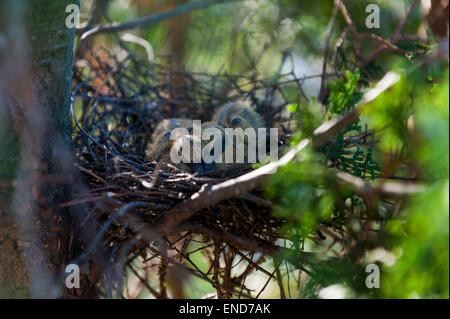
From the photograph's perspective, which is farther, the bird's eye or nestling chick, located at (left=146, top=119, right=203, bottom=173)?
the bird's eye

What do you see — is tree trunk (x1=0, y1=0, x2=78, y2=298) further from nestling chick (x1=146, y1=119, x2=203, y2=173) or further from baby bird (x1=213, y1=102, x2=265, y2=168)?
baby bird (x1=213, y1=102, x2=265, y2=168)

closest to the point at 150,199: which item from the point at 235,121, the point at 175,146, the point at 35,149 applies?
the point at 35,149

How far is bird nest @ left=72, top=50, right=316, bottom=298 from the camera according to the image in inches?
53.8

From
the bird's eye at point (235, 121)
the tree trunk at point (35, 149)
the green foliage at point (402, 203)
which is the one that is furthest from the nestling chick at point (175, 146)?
the green foliage at point (402, 203)

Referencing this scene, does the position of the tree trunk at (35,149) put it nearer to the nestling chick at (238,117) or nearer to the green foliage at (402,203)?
the green foliage at (402,203)

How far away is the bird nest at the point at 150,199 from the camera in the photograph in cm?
137

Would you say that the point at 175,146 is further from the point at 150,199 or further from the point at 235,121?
the point at 150,199

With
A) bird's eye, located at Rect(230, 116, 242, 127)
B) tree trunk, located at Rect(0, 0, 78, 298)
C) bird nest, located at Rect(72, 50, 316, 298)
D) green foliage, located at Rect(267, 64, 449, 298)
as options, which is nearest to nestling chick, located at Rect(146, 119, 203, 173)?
bird nest, located at Rect(72, 50, 316, 298)

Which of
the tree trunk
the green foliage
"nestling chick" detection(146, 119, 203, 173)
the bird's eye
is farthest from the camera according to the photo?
the bird's eye

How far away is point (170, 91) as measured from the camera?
2836 millimetres

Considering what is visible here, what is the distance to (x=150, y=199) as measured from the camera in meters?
1.41
